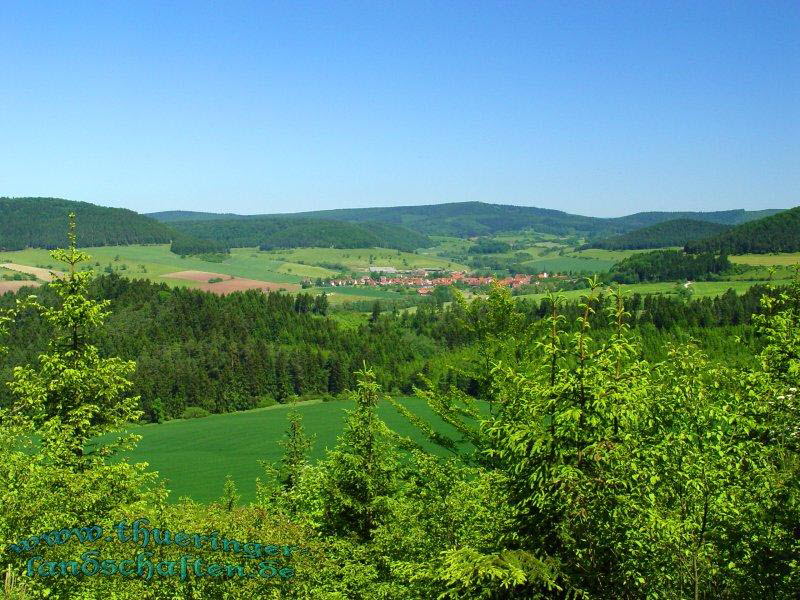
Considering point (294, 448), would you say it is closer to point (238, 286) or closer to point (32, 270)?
point (238, 286)

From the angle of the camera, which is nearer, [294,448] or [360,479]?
[360,479]

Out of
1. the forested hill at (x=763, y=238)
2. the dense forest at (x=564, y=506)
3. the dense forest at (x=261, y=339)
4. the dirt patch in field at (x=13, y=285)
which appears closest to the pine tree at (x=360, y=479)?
the dense forest at (x=564, y=506)

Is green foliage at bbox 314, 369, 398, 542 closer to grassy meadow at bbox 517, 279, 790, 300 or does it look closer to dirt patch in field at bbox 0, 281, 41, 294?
grassy meadow at bbox 517, 279, 790, 300

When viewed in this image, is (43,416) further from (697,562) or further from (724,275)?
(724,275)

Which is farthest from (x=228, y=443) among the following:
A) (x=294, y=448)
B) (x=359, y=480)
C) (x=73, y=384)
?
(x=73, y=384)

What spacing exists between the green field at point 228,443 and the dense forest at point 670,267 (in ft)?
284

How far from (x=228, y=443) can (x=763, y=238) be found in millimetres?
133143

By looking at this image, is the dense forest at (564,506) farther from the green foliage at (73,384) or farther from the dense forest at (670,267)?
the dense forest at (670,267)

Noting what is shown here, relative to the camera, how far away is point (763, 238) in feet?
512

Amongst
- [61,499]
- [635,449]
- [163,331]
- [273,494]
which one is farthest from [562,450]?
[163,331]

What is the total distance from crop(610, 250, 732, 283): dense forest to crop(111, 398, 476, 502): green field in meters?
86.5

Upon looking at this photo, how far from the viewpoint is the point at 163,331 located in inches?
4953

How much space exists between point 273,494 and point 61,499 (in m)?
18.1

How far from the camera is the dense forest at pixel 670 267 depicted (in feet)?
500
